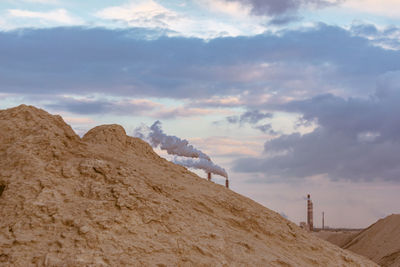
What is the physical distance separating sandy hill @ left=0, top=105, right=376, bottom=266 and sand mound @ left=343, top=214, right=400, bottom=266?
57.5 ft

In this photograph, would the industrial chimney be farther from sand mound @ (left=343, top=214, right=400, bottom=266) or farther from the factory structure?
sand mound @ (left=343, top=214, right=400, bottom=266)

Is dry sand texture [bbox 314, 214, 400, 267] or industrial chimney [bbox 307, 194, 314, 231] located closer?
dry sand texture [bbox 314, 214, 400, 267]

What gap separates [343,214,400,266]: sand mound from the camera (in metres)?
31.3

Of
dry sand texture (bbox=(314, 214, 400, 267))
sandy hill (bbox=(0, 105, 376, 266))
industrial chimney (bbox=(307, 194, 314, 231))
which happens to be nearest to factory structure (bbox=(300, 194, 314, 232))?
industrial chimney (bbox=(307, 194, 314, 231))

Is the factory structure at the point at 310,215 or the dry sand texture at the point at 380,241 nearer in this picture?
the dry sand texture at the point at 380,241

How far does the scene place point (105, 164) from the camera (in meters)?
12.4

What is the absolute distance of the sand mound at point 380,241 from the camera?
3130 cm

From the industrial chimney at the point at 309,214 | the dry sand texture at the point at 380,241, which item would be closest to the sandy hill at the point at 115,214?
the dry sand texture at the point at 380,241

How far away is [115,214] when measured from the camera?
10.6 meters

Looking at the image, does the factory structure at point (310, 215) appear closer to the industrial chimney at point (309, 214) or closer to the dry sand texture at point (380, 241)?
the industrial chimney at point (309, 214)

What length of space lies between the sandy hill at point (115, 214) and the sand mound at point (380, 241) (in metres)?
17.5

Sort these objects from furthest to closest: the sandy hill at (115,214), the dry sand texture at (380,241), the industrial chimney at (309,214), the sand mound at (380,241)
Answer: the industrial chimney at (309,214) → the sand mound at (380,241) → the dry sand texture at (380,241) → the sandy hill at (115,214)

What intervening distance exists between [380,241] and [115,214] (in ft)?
91.9

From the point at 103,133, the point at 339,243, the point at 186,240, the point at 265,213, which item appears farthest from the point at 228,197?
the point at 339,243
